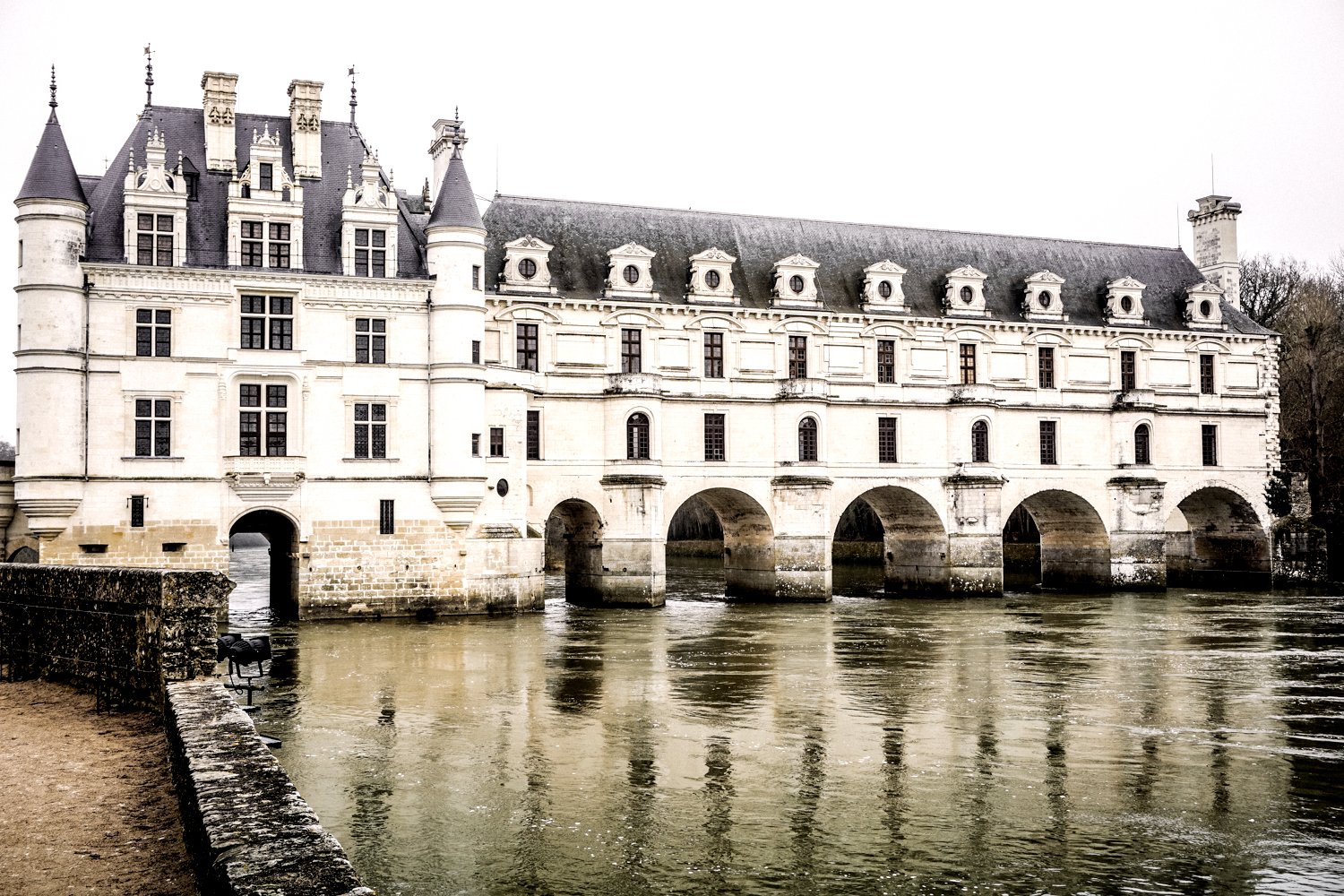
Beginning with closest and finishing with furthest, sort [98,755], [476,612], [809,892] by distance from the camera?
1. [809,892]
2. [98,755]
3. [476,612]

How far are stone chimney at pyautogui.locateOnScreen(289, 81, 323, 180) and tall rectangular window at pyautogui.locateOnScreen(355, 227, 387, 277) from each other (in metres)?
2.52

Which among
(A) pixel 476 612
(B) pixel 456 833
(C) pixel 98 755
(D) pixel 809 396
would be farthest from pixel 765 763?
(D) pixel 809 396

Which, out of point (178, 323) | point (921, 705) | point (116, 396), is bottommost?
point (921, 705)

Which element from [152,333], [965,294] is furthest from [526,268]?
[965,294]

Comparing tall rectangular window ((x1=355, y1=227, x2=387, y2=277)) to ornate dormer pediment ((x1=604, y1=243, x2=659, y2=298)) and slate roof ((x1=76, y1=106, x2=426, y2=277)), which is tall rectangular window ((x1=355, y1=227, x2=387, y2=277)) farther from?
ornate dormer pediment ((x1=604, y1=243, x2=659, y2=298))

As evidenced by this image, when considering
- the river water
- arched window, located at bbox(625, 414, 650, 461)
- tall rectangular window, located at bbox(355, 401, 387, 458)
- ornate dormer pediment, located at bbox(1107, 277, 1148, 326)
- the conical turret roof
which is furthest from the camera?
ornate dormer pediment, located at bbox(1107, 277, 1148, 326)

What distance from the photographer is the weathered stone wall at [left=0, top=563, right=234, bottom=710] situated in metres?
13.4

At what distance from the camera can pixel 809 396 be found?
41531 millimetres

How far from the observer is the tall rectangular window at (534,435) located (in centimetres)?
3869

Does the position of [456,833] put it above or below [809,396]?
below

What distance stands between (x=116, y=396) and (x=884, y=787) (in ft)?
85.9

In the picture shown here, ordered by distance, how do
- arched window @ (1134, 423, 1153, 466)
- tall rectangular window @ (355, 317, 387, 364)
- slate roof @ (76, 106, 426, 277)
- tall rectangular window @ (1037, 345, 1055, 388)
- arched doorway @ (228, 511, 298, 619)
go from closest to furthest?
slate roof @ (76, 106, 426, 277) → arched doorway @ (228, 511, 298, 619) → tall rectangular window @ (355, 317, 387, 364) → tall rectangular window @ (1037, 345, 1055, 388) → arched window @ (1134, 423, 1153, 466)

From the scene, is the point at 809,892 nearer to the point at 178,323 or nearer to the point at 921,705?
the point at 921,705

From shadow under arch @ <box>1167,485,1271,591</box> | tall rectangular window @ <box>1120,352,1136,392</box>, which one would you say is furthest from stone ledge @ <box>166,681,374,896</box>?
shadow under arch @ <box>1167,485,1271,591</box>
